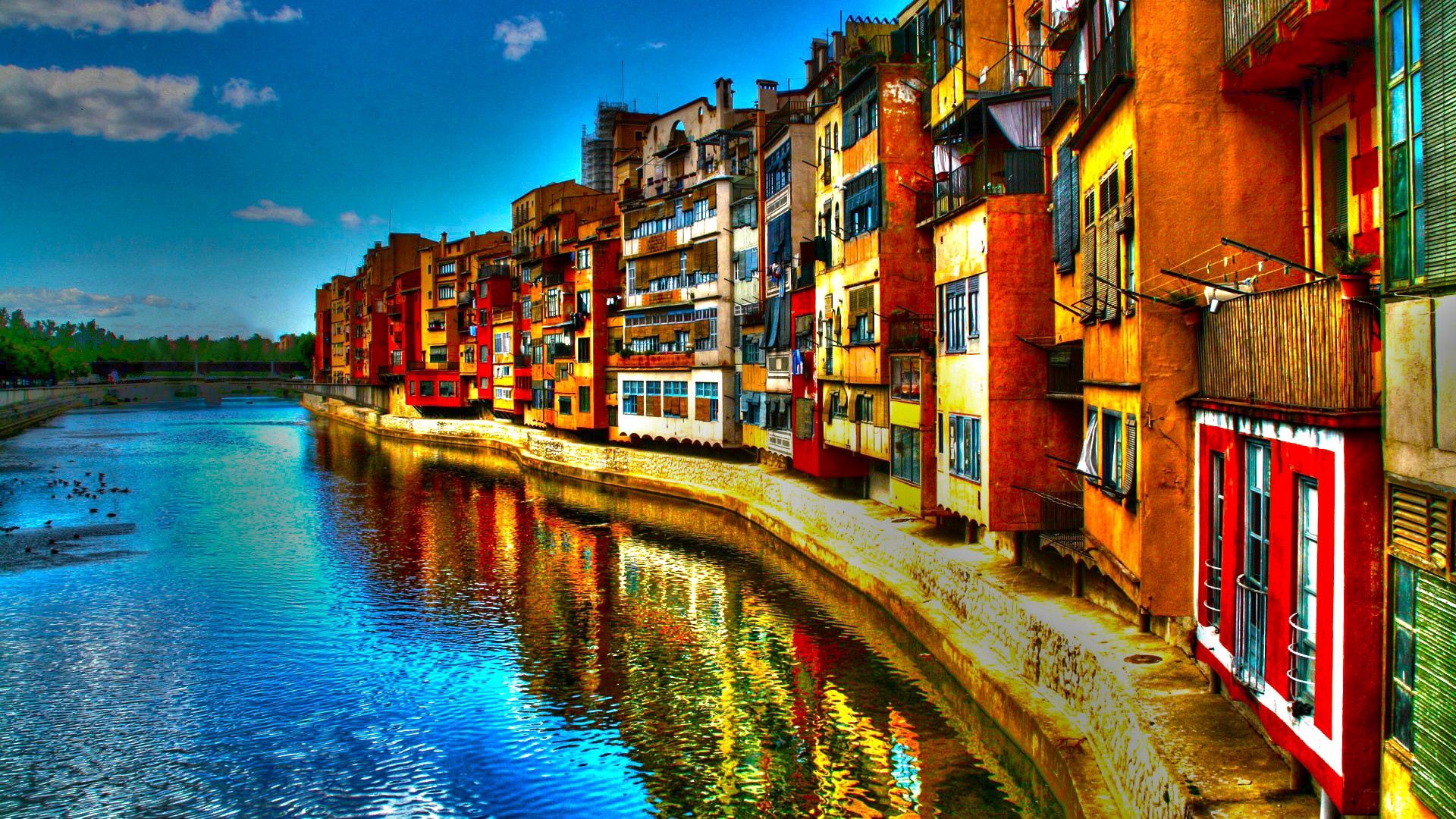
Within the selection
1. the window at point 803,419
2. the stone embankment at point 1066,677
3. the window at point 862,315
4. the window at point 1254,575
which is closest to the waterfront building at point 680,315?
the window at point 803,419

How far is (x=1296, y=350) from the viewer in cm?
943

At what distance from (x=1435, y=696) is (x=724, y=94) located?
58483mm

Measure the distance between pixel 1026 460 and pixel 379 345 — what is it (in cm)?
9607

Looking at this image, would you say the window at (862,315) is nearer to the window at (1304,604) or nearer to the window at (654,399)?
the window at (1304,604)

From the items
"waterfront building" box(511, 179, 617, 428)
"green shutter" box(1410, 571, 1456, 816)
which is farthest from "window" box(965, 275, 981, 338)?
"waterfront building" box(511, 179, 617, 428)

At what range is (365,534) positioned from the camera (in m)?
41.2

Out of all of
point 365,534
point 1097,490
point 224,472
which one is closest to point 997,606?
point 1097,490

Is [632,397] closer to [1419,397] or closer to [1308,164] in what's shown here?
[1308,164]

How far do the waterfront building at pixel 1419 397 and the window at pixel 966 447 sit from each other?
1419cm

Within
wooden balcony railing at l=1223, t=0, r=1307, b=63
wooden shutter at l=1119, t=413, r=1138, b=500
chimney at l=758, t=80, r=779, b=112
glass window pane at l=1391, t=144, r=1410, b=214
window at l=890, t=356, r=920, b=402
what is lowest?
wooden shutter at l=1119, t=413, r=1138, b=500

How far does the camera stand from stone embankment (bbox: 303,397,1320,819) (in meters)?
10.4

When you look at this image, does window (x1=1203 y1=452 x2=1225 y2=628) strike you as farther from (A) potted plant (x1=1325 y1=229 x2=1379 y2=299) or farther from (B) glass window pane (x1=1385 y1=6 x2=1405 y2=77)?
(B) glass window pane (x1=1385 y1=6 x2=1405 y2=77)

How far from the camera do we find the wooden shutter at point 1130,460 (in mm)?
13398

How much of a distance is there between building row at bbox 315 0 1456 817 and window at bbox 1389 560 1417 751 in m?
0.03
